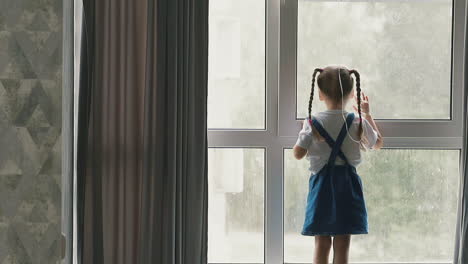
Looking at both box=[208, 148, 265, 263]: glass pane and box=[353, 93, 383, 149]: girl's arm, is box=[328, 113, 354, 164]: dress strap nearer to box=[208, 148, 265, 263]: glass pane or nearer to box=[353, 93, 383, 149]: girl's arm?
box=[353, 93, 383, 149]: girl's arm

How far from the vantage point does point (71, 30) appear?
1.47 meters

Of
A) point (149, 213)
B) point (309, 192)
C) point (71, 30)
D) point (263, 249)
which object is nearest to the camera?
point (71, 30)

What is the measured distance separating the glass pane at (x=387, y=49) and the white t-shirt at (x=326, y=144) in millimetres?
224

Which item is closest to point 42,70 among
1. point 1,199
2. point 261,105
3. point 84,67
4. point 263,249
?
point 1,199

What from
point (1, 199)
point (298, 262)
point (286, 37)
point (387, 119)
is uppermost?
point (286, 37)

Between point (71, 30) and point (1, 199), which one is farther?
point (71, 30)

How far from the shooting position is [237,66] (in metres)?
2.52

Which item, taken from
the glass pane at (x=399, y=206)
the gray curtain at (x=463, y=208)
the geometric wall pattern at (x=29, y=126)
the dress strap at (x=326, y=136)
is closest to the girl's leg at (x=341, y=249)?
the glass pane at (x=399, y=206)

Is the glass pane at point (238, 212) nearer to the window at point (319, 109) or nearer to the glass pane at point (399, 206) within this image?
the window at point (319, 109)

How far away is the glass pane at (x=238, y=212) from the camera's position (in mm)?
2514

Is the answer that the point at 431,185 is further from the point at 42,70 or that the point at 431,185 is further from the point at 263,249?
the point at 42,70

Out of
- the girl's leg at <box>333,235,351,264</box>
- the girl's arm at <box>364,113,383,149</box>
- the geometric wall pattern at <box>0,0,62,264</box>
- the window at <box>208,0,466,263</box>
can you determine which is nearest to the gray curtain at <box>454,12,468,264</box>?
the window at <box>208,0,466,263</box>

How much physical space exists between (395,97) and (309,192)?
621mm

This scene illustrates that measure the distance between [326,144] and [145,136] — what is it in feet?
2.47
